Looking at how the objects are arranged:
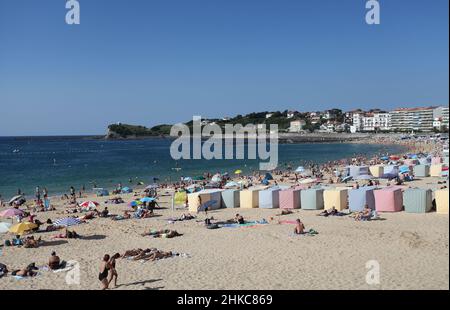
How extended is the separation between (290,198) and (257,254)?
6207 millimetres

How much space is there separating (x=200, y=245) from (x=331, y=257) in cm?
360

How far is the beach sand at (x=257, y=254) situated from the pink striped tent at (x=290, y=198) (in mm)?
1080

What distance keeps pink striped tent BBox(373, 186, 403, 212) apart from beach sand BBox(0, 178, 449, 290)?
390 mm

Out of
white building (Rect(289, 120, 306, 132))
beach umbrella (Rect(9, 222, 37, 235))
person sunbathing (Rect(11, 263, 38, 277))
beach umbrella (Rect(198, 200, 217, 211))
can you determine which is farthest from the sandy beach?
white building (Rect(289, 120, 306, 132))

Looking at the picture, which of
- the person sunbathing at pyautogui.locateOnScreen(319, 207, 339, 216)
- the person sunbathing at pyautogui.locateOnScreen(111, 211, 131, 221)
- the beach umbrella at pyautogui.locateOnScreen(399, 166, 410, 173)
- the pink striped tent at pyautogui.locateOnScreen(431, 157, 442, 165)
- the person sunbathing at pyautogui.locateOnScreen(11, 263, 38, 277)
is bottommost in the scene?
the person sunbathing at pyautogui.locateOnScreen(111, 211, 131, 221)

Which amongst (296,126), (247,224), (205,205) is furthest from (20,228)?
(296,126)

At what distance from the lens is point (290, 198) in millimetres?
16547

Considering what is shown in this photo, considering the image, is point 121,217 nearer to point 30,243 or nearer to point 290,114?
point 30,243

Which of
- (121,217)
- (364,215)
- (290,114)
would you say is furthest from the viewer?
(290,114)

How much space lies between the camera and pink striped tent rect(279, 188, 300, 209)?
16.5m

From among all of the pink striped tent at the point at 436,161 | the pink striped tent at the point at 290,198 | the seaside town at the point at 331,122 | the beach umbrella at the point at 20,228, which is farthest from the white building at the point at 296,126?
the beach umbrella at the point at 20,228
